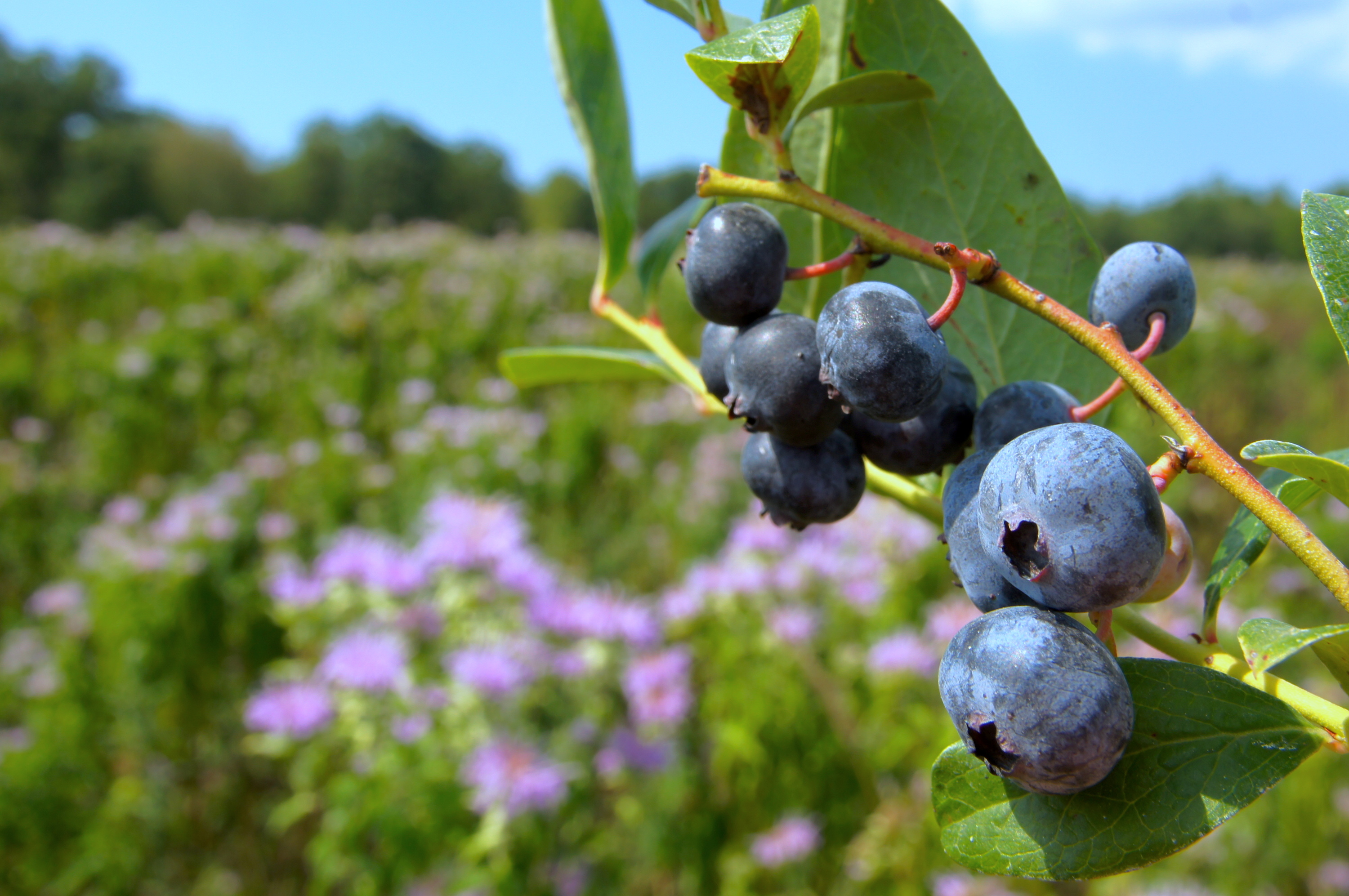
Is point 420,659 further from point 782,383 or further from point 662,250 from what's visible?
point 782,383

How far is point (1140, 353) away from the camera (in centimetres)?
31

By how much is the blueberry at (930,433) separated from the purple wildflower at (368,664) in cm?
130

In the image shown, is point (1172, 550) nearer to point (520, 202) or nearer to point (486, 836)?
point (486, 836)

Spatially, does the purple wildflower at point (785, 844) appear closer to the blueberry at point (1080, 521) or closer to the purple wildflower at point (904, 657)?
the purple wildflower at point (904, 657)

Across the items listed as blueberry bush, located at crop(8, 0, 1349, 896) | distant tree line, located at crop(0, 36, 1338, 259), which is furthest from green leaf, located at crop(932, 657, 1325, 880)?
distant tree line, located at crop(0, 36, 1338, 259)

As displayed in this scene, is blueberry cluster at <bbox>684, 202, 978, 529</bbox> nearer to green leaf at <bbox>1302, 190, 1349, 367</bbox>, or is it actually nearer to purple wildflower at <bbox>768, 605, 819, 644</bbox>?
green leaf at <bbox>1302, 190, 1349, 367</bbox>

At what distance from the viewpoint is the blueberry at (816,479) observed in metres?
0.34

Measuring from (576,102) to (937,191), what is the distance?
197 millimetres

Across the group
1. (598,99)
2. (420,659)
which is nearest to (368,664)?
(420,659)

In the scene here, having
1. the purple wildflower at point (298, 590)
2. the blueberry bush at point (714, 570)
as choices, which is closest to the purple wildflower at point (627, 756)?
the blueberry bush at point (714, 570)

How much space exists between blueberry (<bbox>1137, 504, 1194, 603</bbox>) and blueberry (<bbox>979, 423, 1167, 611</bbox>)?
78mm

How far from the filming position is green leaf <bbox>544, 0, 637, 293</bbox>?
1.40 feet

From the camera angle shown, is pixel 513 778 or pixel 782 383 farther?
pixel 513 778

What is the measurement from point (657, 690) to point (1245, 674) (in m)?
1.42
